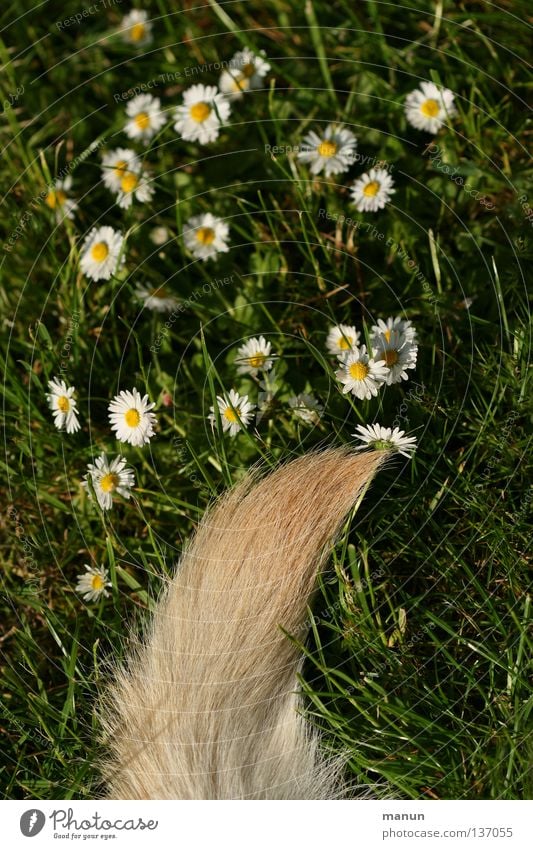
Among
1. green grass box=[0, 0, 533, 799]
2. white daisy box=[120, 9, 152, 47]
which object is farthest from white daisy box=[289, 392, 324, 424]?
white daisy box=[120, 9, 152, 47]

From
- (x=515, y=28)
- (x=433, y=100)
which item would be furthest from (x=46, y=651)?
(x=515, y=28)

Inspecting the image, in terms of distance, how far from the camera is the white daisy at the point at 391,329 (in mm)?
1350

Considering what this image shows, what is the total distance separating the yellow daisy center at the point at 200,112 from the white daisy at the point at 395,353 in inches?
23.6

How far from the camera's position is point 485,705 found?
1.25 metres

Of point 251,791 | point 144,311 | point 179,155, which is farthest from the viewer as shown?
point 179,155

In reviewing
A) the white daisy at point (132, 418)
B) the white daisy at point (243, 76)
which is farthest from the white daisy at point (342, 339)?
the white daisy at point (243, 76)

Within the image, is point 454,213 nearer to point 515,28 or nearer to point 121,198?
point 515,28

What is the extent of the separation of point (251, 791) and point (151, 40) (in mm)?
1515

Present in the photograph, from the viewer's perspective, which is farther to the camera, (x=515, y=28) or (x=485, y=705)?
(x=515, y=28)

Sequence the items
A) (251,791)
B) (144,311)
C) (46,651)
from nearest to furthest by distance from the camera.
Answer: (251,791) < (46,651) < (144,311)

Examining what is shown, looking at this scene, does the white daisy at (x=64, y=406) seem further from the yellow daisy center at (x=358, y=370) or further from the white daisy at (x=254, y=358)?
the yellow daisy center at (x=358, y=370)

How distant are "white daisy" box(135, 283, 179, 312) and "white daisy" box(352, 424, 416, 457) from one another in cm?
45

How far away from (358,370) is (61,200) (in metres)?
0.72
